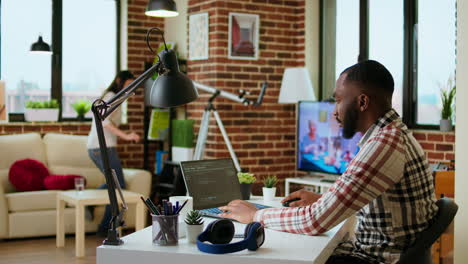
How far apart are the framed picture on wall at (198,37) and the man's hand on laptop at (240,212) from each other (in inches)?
151

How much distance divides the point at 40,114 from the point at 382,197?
16.9 ft

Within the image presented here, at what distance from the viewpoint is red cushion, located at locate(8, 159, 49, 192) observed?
6.12m

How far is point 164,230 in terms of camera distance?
231 centimetres

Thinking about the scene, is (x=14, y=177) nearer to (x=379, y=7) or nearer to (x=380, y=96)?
(x=379, y=7)

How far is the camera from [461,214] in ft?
10.6

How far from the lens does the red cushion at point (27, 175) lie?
20.1ft

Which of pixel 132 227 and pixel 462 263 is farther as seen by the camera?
pixel 132 227

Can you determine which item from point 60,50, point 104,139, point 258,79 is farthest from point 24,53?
point 104,139

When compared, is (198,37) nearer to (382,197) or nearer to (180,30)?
(180,30)

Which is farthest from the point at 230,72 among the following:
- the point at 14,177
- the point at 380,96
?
the point at 380,96

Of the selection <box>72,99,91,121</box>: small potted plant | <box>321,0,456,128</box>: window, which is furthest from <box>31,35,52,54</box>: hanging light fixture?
<box>321,0,456,128</box>: window

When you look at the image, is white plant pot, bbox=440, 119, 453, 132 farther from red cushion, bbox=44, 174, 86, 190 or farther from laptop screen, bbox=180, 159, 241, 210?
red cushion, bbox=44, 174, 86, 190

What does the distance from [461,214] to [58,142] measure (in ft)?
14.7

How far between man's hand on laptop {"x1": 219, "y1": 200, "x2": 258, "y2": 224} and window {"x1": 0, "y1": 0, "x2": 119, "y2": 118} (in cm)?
479
